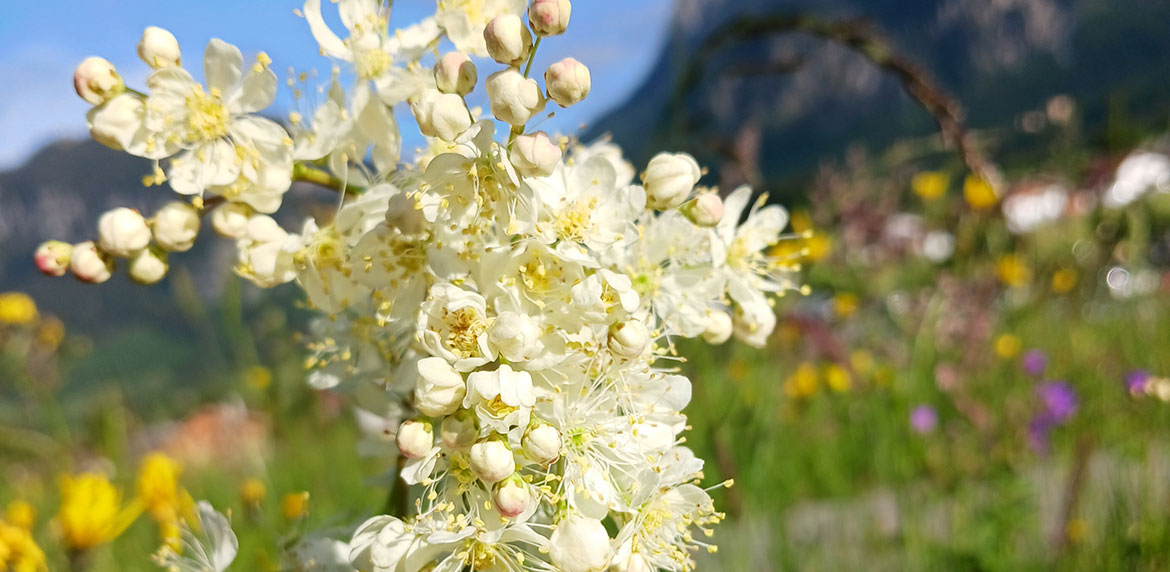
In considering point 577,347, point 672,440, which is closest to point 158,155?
point 577,347

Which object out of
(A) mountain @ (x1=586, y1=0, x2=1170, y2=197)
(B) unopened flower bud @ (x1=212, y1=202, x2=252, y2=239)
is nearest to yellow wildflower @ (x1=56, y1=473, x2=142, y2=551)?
(B) unopened flower bud @ (x1=212, y1=202, x2=252, y2=239)

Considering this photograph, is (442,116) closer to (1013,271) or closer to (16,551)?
(16,551)

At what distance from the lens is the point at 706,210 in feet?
2.56

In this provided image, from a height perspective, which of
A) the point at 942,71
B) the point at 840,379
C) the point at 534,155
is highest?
the point at 942,71

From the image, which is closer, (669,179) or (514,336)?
(514,336)

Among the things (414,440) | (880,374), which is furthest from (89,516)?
(880,374)

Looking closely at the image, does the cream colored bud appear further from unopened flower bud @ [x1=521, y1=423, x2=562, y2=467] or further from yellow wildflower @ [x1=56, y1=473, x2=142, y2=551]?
yellow wildflower @ [x1=56, y1=473, x2=142, y2=551]

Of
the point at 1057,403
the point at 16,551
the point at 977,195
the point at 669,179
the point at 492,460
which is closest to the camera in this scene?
the point at 492,460

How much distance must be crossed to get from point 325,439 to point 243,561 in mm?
2388

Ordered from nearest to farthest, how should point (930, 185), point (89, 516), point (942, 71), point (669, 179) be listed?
point (669, 179), point (89, 516), point (930, 185), point (942, 71)

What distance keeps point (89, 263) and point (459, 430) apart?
1.38 feet

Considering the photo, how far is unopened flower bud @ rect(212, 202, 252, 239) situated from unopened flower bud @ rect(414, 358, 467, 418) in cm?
29

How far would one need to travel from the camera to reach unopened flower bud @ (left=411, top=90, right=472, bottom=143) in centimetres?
65

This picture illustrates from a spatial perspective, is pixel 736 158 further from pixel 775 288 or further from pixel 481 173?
pixel 481 173
